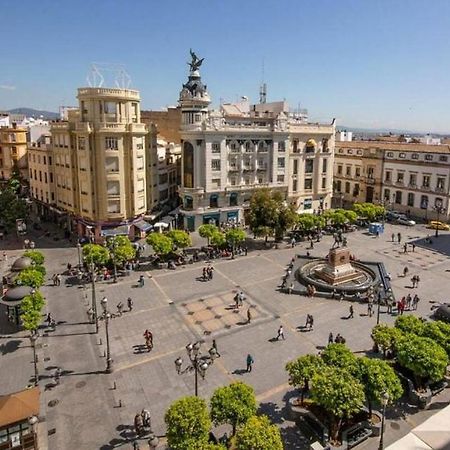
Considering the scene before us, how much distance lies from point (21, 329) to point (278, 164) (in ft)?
152

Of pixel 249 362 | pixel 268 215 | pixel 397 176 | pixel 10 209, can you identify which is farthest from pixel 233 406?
pixel 397 176

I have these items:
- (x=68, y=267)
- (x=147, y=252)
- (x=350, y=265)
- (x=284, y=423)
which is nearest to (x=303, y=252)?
(x=350, y=265)

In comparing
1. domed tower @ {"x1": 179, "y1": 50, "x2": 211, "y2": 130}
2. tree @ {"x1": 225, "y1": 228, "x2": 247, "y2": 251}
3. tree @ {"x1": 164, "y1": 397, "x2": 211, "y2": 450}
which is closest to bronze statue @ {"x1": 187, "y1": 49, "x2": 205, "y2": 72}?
domed tower @ {"x1": 179, "y1": 50, "x2": 211, "y2": 130}

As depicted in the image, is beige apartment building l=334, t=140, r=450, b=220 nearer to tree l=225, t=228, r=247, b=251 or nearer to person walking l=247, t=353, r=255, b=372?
→ tree l=225, t=228, r=247, b=251

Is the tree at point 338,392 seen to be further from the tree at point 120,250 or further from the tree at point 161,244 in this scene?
the tree at point 161,244

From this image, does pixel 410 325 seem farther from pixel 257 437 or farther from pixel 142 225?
pixel 142 225

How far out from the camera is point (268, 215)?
5125cm

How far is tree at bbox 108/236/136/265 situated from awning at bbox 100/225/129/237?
9.90 m

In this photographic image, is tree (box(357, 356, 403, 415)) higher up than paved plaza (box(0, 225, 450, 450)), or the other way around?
tree (box(357, 356, 403, 415))

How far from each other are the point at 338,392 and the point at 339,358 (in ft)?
8.26

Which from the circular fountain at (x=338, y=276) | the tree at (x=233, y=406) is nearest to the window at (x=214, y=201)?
the circular fountain at (x=338, y=276)

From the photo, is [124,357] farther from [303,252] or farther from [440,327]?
[303,252]

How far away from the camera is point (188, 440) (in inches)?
640

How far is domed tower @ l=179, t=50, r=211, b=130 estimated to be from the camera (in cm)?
5803
